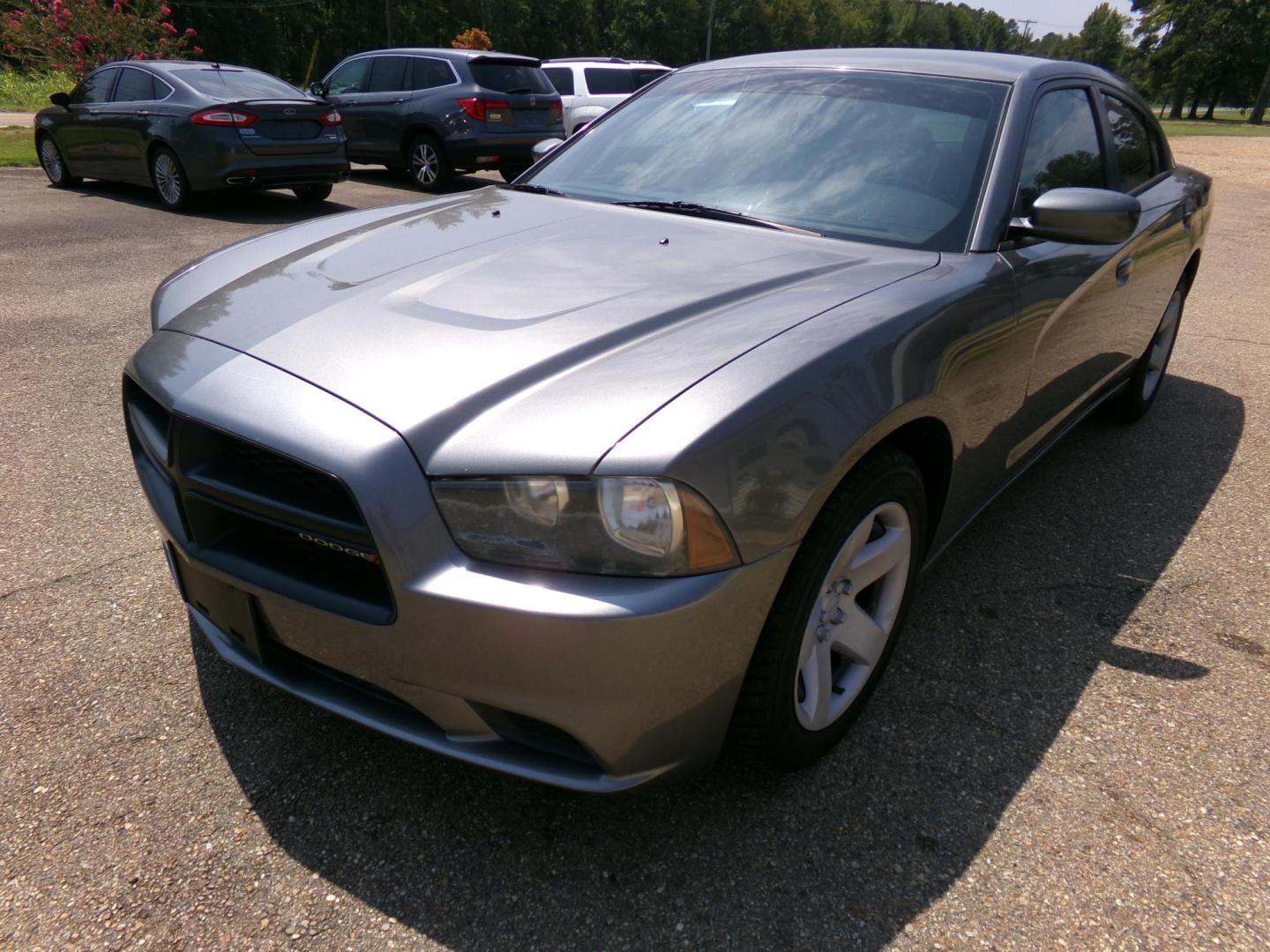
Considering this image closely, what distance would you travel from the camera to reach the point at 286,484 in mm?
1800

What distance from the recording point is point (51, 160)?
1059 cm

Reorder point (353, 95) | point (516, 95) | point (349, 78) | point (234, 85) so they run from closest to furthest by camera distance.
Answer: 1. point (234, 85)
2. point (516, 95)
3. point (353, 95)
4. point (349, 78)

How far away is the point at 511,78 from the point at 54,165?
5.31 m

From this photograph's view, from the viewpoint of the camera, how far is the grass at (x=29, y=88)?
1895 cm

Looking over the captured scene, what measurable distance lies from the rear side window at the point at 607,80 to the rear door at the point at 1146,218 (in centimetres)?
1032

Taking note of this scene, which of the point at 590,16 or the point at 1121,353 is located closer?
the point at 1121,353

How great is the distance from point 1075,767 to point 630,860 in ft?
3.64

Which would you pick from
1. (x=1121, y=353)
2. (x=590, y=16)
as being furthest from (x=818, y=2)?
(x=1121, y=353)

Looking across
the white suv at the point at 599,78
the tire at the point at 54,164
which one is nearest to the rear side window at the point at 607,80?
the white suv at the point at 599,78

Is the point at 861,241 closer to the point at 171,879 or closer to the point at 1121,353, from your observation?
the point at 1121,353

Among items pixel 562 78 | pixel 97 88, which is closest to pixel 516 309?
pixel 97 88

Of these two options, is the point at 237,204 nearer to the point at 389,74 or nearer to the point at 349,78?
the point at 389,74

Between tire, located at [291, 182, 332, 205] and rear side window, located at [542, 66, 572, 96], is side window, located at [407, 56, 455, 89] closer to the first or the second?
tire, located at [291, 182, 332, 205]

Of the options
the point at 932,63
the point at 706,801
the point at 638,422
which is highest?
the point at 932,63
